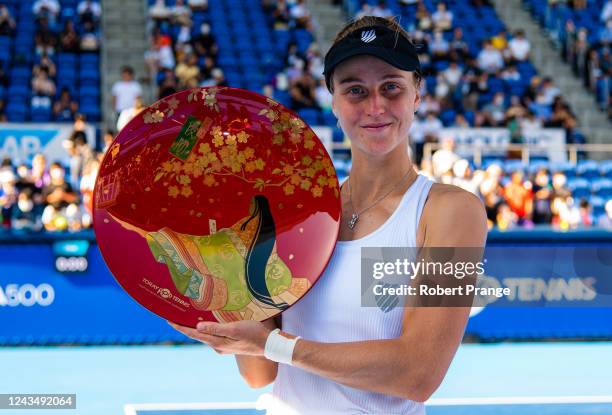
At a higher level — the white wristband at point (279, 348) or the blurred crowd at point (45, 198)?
the blurred crowd at point (45, 198)

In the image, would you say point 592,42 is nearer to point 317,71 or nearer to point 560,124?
point 560,124

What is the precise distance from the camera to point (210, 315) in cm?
184

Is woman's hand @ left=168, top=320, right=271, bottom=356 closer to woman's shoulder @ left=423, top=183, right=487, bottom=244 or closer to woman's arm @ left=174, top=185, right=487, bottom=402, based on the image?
woman's arm @ left=174, top=185, right=487, bottom=402

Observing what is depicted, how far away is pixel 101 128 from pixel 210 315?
11.0 meters

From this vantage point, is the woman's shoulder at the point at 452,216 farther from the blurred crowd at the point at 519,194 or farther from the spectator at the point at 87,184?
the blurred crowd at the point at 519,194

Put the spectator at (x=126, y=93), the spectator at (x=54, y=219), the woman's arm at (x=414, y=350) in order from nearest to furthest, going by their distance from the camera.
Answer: the woman's arm at (x=414, y=350), the spectator at (x=54, y=219), the spectator at (x=126, y=93)

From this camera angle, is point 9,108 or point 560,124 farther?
point 560,124

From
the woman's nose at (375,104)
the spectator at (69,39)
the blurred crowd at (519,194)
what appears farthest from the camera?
the spectator at (69,39)

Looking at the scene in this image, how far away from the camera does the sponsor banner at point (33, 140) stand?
39.7 feet

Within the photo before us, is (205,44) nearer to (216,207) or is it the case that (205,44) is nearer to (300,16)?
(300,16)

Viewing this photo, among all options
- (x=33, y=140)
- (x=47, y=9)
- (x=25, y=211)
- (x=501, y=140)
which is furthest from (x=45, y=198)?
(x=501, y=140)

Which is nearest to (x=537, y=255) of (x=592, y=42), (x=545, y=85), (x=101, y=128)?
(x=101, y=128)

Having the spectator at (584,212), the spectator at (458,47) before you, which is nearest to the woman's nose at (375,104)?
the spectator at (584,212)

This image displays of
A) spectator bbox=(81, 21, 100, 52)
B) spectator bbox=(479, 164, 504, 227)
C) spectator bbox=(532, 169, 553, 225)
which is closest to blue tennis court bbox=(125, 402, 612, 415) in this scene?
spectator bbox=(479, 164, 504, 227)
